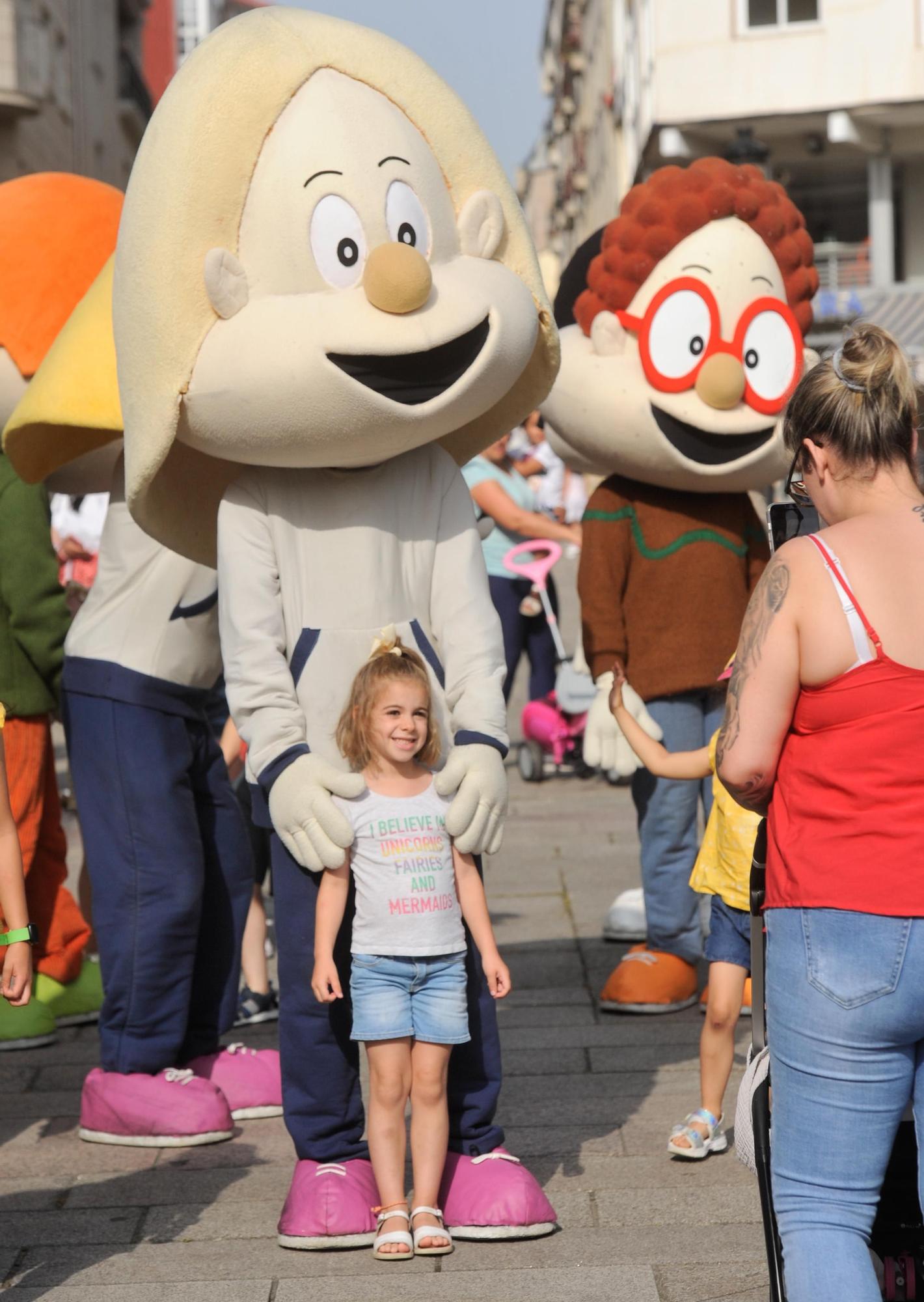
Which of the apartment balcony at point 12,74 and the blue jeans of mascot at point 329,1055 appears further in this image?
the apartment balcony at point 12,74

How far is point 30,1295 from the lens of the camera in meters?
3.83

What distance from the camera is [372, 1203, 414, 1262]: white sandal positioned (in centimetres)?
Answer: 394

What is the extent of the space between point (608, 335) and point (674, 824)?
151 cm

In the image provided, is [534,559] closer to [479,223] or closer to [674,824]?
[674,824]

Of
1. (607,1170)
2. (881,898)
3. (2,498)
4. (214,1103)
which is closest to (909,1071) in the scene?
(881,898)

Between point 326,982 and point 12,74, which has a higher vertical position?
point 12,74

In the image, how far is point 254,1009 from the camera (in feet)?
19.3

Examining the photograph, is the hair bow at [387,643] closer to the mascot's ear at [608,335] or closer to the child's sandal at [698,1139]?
the child's sandal at [698,1139]

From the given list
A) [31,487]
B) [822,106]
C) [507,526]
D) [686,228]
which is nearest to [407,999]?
[31,487]

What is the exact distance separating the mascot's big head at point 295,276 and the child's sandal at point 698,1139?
5.72 ft

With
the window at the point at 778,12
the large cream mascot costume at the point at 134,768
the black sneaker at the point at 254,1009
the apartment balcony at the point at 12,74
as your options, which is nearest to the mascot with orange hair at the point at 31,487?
the large cream mascot costume at the point at 134,768

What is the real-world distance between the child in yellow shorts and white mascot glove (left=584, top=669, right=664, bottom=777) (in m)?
1.02

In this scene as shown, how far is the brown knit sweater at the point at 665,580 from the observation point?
5754 millimetres

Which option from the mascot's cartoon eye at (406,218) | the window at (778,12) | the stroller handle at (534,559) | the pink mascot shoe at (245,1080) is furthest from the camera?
the window at (778,12)
